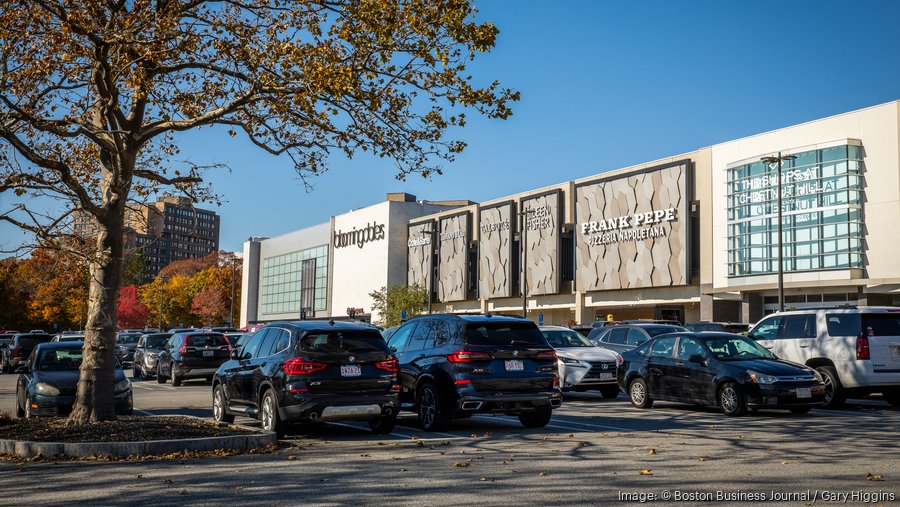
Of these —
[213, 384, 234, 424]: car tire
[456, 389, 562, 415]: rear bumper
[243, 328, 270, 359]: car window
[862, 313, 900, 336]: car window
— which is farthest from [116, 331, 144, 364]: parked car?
[862, 313, 900, 336]: car window

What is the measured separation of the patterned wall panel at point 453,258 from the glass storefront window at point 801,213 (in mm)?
30808

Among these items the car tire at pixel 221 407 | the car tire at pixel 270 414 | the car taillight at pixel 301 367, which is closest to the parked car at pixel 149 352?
the car tire at pixel 221 407

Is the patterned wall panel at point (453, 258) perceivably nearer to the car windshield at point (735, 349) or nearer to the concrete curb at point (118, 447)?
the car windshield at point (735, 349)

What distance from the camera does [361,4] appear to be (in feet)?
40.6

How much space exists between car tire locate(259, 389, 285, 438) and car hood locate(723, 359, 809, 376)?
318 inches

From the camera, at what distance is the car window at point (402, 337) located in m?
15.5

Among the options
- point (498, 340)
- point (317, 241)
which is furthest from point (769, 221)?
point (317, 241)

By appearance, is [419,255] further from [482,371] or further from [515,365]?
[482,371]

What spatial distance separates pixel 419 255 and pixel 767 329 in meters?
70.6

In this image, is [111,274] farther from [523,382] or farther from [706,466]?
[706,466]

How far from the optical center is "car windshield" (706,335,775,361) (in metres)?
16.8

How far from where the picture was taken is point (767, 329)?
19828mm

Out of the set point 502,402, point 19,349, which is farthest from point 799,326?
→ point 19,349

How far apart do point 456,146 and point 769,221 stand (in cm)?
4369
